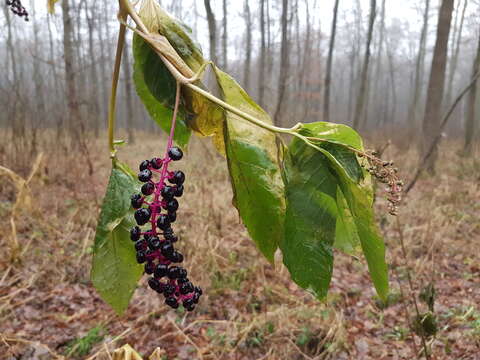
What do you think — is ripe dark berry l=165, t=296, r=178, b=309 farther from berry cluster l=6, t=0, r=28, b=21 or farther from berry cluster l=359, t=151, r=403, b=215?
berry cluster l=6, t=0, r=28, b=21

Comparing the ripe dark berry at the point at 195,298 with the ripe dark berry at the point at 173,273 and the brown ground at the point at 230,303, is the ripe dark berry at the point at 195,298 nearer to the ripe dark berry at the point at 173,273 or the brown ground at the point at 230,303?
the ripe dark berry at the point at 173,273

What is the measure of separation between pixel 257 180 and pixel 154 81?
0.90 ft

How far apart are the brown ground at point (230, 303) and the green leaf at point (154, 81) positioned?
162 cm

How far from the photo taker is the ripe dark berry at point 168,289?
1.73 ft

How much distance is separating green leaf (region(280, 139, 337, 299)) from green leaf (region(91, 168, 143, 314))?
0.81 feet

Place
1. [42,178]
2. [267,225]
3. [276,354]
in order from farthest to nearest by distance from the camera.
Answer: [42,178] → [276,354] → [267,225]

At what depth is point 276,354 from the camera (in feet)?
9.96

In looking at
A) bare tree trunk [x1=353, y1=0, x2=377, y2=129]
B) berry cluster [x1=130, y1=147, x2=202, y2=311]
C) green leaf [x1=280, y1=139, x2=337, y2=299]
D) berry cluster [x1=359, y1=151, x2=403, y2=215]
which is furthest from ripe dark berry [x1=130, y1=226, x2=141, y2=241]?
bare tree trunk [x1=353, y1=0, x2=377, y2=129]

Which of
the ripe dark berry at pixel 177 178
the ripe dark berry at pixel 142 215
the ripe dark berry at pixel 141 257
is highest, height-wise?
the ripe dark berry at pixel 177 178

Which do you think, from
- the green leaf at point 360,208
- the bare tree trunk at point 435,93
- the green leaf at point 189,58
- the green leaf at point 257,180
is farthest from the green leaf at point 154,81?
the bare tree trunk at point 435,93

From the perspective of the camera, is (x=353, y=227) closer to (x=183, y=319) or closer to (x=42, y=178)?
(x=183, y=319)

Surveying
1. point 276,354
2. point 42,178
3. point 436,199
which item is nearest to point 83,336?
point 276,354

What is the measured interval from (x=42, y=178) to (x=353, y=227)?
7.60 m

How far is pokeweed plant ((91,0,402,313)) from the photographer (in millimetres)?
440
